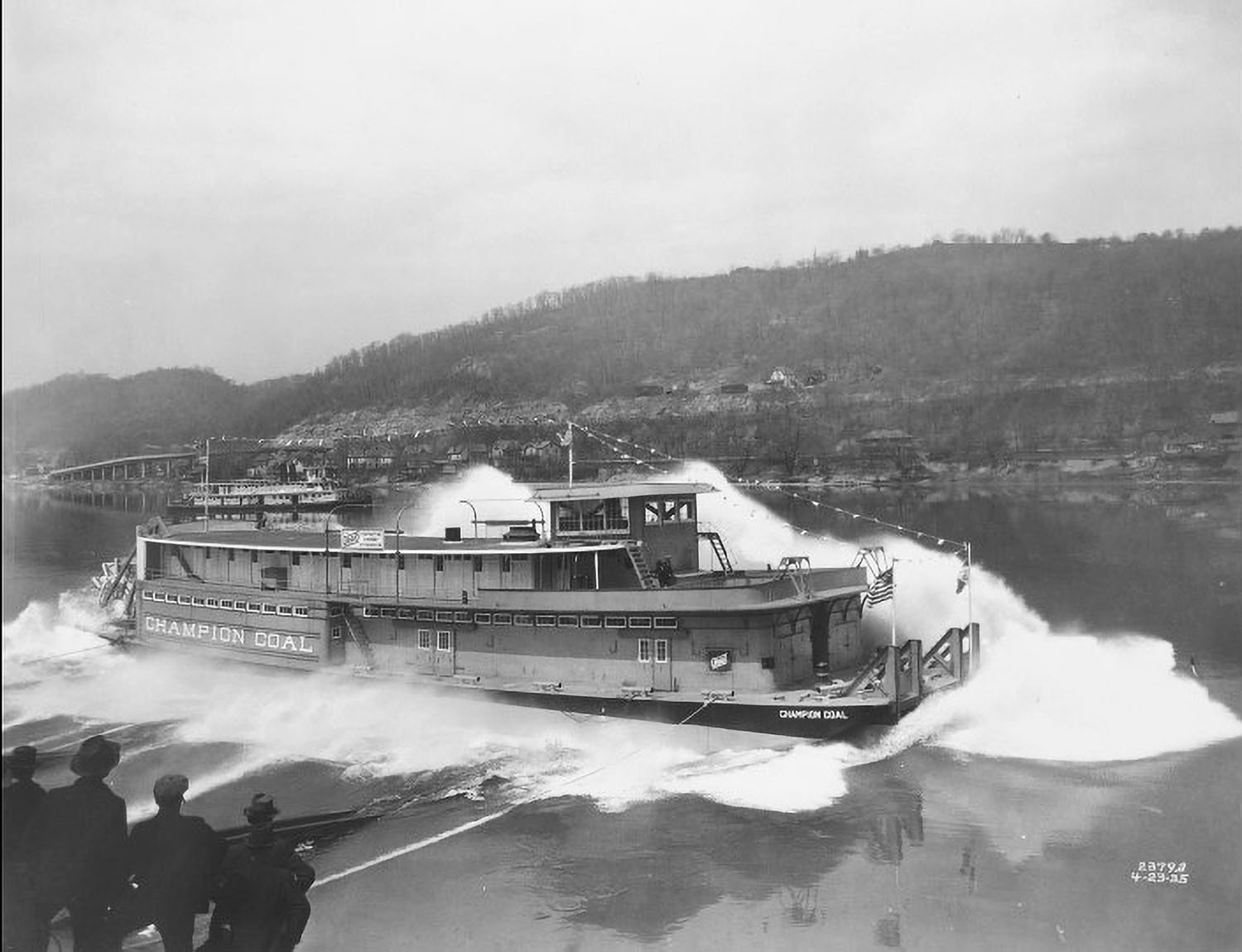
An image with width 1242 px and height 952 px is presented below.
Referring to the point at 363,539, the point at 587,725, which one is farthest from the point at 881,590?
the point at 363,539

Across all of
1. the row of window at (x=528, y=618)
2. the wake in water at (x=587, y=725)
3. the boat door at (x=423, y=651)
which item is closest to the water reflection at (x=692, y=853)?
the wake in water at (x=587, y=725)

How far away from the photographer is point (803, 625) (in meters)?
17.6

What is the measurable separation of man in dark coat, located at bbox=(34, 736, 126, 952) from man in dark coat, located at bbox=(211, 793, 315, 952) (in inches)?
22.6

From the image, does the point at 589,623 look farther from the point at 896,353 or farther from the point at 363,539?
the point at 896,353

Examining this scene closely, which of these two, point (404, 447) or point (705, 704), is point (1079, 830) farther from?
point (404, 447)

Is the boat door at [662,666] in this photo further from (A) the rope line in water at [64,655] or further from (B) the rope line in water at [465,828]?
(A) the rope line in water at [64,655]

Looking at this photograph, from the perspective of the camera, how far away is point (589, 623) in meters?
17.5

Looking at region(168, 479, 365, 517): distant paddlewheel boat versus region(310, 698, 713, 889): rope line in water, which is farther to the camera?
region(168, 479, 365, 517): distant paddlewheel boat

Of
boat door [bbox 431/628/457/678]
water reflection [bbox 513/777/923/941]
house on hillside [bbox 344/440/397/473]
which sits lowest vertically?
water reflection [bbox 513/777/923/941]

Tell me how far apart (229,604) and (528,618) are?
7422mm

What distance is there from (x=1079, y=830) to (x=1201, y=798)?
2.66 metres

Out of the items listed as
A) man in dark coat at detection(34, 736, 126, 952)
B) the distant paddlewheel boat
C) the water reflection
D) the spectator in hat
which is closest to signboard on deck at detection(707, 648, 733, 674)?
the water reflection

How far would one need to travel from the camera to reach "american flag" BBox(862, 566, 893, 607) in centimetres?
1823

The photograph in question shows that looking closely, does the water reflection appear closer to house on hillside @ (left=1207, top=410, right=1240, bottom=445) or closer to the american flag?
the american flag
